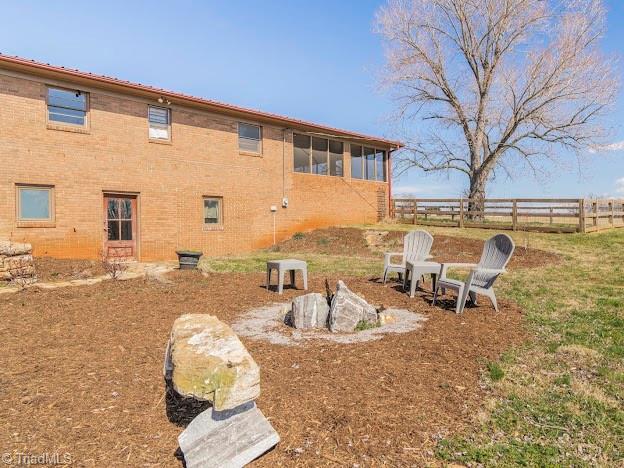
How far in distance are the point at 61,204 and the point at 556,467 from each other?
40.7ft

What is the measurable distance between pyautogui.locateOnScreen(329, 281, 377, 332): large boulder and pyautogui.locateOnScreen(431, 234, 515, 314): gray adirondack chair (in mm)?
1429

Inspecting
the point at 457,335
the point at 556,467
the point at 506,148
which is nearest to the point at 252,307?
the point at 457,335

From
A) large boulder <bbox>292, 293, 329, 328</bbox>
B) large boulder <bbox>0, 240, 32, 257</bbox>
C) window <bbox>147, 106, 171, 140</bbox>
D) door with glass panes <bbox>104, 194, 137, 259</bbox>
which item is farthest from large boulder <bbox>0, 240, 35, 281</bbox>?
large boulder <bbox>292, 293, 329, 328</bbox>

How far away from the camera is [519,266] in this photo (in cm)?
1129

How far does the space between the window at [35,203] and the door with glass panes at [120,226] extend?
4.79 feet

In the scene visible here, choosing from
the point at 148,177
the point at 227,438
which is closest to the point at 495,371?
the point at 227,438

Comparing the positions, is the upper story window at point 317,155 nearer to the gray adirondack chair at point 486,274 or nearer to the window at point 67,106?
the window at point 67,106

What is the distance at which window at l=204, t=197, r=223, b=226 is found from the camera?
49.0 ft

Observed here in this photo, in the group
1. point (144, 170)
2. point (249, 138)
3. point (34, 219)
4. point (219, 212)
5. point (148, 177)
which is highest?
point (249, 138)

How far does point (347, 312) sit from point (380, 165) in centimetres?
1713

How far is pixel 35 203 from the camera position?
1112 cm

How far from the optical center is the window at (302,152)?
17.9m

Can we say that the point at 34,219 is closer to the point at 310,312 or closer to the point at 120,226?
the point at 120,226

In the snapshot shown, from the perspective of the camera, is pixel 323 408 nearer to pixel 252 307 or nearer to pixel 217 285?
pixel 252 307
